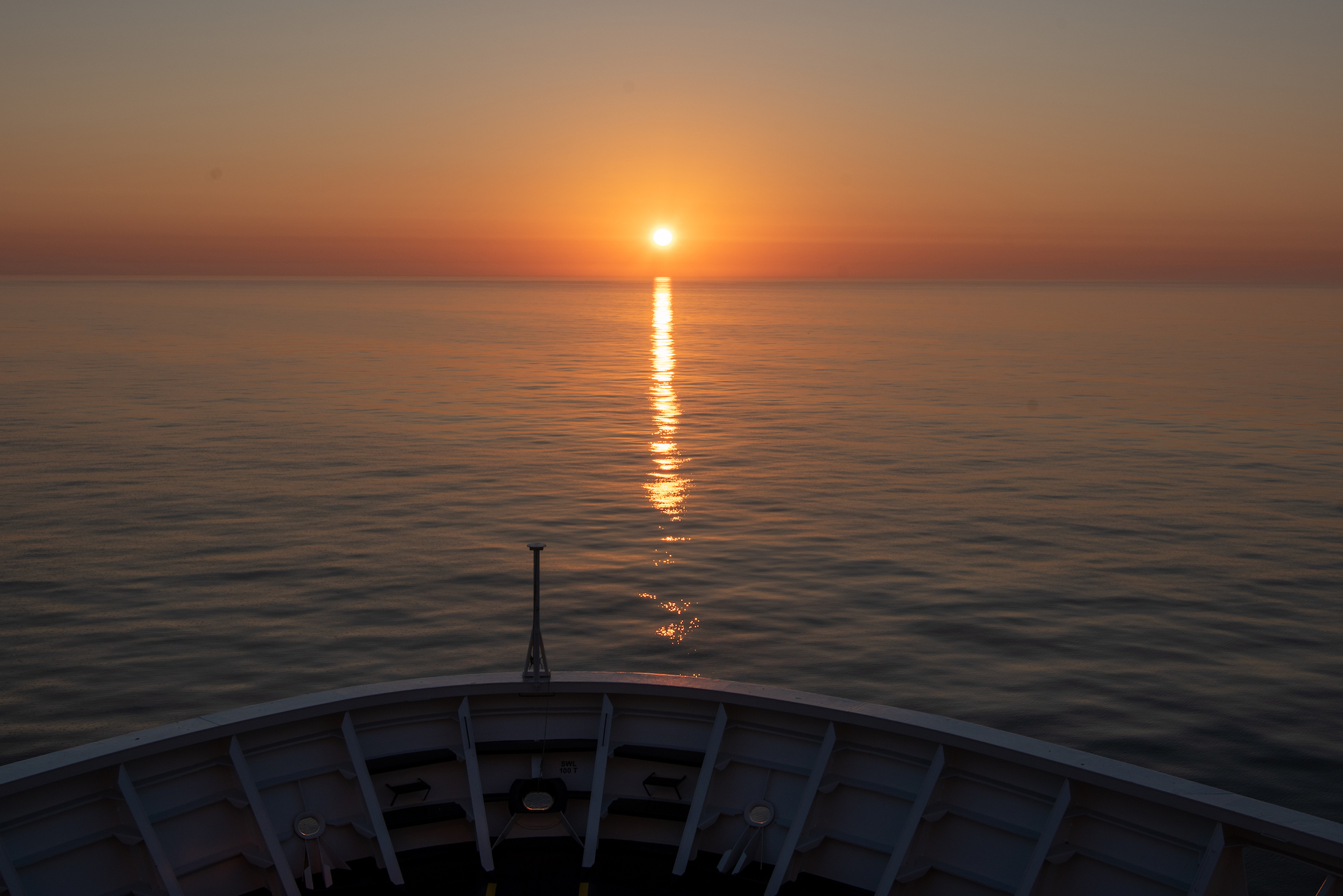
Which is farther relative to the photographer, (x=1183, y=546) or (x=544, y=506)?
(x=544, y=506)

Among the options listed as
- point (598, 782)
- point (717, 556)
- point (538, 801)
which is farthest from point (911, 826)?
point (717, 556)

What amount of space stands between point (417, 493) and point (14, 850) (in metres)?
30.6

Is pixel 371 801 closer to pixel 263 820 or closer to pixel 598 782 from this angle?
pixel 263 820

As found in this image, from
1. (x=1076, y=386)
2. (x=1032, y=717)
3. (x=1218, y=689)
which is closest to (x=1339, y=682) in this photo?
(x=1218, y=689)

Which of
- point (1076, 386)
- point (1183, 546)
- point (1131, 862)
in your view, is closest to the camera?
point (1131, 862)

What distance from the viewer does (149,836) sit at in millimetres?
9859

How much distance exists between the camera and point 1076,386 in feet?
274

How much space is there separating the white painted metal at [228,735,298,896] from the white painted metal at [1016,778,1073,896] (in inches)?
268

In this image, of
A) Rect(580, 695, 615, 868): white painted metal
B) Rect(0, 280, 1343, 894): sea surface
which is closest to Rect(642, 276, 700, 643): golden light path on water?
Rect(0, 280, 1343, 894): sea surface

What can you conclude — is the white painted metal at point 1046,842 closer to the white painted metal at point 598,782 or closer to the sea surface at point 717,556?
the white painted metal at point 598,782

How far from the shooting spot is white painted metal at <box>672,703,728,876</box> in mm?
10836

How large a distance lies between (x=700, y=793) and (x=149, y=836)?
527cm

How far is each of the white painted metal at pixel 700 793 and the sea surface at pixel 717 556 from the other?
28.9 ft

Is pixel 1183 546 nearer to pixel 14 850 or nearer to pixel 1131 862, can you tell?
pixel 1131 862
